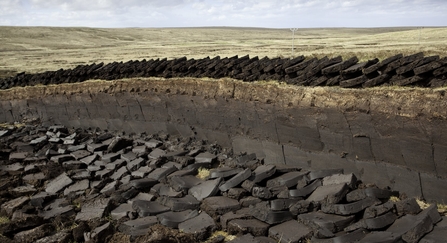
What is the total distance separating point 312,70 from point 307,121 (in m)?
1.18

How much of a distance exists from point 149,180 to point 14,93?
1333 cm

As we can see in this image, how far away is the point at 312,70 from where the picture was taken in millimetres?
10406

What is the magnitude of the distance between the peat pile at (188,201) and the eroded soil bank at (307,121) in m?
0.57

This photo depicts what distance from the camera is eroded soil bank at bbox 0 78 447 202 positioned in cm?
817

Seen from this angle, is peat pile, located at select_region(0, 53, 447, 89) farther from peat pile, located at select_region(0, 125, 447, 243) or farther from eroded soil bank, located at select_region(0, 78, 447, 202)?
peat pile, located at select_region(0, 125, 447, 243)

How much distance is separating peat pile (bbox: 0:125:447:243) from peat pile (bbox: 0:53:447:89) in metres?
2.04

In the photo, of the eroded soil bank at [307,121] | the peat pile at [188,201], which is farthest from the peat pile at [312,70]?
the peat pile at [188,201]

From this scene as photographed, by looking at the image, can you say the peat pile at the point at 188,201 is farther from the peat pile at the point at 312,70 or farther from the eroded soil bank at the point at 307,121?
the peat pile at the point at 312,70

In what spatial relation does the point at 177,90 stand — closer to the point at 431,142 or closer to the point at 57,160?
the point at 57,160

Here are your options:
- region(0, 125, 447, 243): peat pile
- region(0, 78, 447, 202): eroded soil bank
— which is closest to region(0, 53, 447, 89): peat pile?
region(0, 78, 447, 202): eroded soil bank

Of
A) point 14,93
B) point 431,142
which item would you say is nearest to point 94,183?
point 431,142

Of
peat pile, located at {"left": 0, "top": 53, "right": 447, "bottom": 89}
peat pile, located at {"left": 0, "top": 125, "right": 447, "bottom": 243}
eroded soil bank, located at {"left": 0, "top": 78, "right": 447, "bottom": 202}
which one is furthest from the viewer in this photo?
peat pile, located at {"left": 0, "top": 53, "right": 447, "bottom": 89}

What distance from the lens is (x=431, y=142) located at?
8.00m

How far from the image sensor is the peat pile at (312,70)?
27.8 feet
